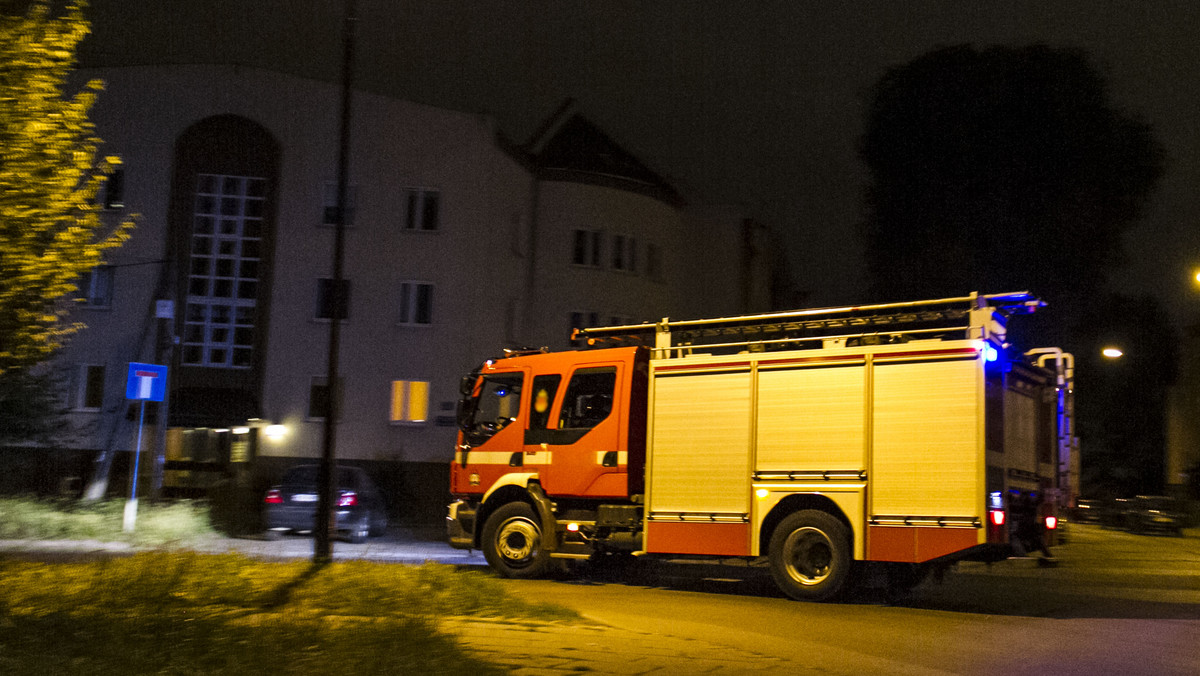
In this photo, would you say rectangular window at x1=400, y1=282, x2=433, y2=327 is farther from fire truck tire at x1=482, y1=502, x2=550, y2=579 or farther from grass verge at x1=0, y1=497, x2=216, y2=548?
fire truck tire at x1=482, y1=502, x2=550, y2=579

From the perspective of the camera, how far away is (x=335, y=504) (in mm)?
21359

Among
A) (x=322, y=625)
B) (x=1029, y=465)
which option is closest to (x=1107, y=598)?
(x=1029, y=465)

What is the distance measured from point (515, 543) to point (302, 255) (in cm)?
1913

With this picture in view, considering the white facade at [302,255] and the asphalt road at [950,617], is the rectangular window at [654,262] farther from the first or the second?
the asphalt road at [950,617]

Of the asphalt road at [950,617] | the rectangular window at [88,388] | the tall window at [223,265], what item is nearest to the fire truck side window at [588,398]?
the asphalt road at [950,617]

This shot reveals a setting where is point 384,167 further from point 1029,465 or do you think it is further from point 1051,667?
point 1051,667

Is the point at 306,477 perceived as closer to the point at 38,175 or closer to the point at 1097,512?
the point at 38,175

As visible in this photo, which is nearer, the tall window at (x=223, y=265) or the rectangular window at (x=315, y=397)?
the rectangular window at (x=315, y=397)

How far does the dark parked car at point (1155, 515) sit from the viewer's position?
26016 mm

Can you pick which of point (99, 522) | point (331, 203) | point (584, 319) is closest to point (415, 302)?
point (331, 203)

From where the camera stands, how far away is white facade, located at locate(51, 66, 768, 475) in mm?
31172

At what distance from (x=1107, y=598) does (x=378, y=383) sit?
70.0 ft

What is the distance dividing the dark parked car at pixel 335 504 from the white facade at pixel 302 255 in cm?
823

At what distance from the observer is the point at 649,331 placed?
14727mm
